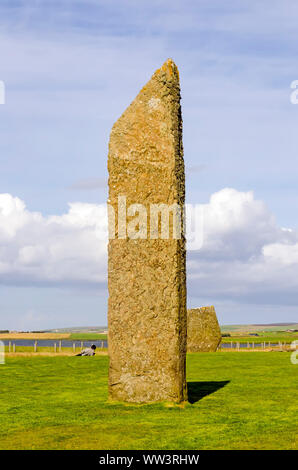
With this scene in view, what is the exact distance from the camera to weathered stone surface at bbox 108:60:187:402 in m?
10.6

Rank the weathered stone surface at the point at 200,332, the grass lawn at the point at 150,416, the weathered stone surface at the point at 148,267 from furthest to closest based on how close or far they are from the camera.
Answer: the weathered stone surface at the point at 200,332
the weathered stone surface at the point at 148,267
the grass lawn at the point at 150,416

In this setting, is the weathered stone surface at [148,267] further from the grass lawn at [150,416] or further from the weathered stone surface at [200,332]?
the weathered stone surface at [200,332]

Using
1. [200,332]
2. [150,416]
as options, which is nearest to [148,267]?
[150,416]

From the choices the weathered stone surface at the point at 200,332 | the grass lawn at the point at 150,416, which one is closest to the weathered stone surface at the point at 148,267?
the grass lawn at the point at 150,416

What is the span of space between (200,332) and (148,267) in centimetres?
1846

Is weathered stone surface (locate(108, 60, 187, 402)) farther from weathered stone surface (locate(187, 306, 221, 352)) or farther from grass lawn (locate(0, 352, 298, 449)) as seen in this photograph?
weathered stone surface (locate(187, 306, 221, 352))

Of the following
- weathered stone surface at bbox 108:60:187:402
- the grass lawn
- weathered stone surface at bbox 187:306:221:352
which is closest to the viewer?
the grass lawn

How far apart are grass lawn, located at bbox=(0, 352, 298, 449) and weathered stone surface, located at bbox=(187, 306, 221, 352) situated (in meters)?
12.5

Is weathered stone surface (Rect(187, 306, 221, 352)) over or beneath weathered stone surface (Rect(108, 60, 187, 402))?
beneath

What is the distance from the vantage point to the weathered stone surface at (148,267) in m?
10.6

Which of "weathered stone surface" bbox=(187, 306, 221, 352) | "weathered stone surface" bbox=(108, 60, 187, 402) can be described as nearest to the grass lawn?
"weathered stone surface" bbox=(108, 60, 187, 402)

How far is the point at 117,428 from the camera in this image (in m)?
8.77

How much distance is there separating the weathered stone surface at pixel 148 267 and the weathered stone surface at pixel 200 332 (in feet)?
58.2
